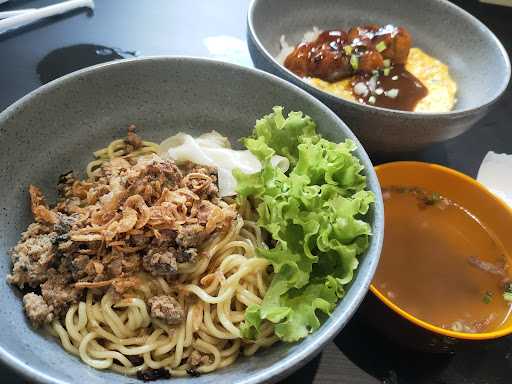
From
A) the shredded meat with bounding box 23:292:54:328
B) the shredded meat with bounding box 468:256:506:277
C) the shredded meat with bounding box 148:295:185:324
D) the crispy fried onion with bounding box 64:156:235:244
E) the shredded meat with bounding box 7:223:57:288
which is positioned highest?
the crispy fried onion with bounding box 64:156:235:244

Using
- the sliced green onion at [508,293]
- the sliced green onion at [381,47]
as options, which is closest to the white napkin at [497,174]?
the sliced green onion at [508,293]

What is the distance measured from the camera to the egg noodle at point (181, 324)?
1.60 metres

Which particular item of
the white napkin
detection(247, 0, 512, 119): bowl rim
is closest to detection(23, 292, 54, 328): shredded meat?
detection(247, 0, 512, 119): bowl rim

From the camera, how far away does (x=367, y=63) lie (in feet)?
8.77

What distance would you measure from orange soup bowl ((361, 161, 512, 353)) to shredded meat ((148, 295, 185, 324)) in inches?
26.5

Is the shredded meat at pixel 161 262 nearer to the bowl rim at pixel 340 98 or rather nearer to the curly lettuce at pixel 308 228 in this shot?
the curly lettuce at pixel 308 228

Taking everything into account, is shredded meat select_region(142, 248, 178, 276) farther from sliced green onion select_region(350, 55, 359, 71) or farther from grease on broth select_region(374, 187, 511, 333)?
sliced green onion select_region(350, 55, 359, 71)

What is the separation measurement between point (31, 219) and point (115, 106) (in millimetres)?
613

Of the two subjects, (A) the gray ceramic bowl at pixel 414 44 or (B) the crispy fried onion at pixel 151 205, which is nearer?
(B) the crispy fried onion at pixel 151 205

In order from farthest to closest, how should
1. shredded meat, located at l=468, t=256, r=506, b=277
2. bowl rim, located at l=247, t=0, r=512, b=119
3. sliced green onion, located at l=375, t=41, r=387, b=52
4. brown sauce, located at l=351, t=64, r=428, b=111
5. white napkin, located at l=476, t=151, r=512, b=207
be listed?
sliced green onion, located at l=375, t=41, r=387, b=52
brown sauce, located at l=351, t=64, r=428, b=111
white napkin, located at l=476, t=151, r=512, b=207
bowl rim, located at l=247, t=0, r=512, b=119
shredded meat, located at l=468, t=256, r=506, b=277

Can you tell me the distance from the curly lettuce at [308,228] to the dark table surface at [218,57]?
360mm

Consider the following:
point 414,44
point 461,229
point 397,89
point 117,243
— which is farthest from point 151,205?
point 414,44

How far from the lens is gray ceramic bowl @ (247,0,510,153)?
2.18m

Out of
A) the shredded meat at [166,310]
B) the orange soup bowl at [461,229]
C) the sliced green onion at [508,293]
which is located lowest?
the sliced green onion at [508,293]
